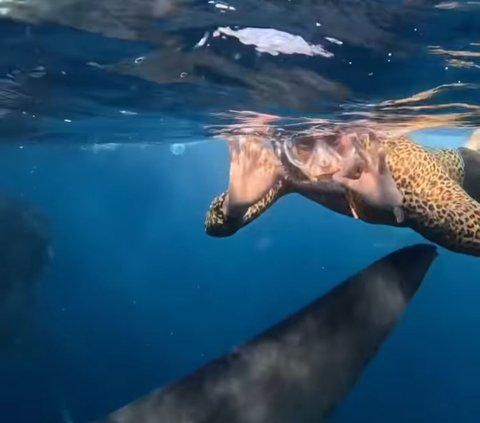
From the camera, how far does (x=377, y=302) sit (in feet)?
21.1

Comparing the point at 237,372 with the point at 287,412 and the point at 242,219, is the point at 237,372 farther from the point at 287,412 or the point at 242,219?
the point at 242,219

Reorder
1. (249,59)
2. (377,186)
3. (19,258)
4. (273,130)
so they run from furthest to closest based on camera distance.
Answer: (19,258) < (273,130) < (249,59) < (377,186)

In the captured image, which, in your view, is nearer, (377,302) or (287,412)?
(287,412)

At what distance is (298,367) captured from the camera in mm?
5785

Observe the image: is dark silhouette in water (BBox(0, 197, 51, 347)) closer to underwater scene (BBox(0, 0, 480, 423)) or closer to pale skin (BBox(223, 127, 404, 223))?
underwater scene (BBox(0, 0, 480, 423))

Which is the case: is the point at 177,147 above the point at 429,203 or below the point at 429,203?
below

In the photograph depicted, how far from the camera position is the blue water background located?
34.8 meters

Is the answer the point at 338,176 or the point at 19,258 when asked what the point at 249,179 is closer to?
the point at 338,176

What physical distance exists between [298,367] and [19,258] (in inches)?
933

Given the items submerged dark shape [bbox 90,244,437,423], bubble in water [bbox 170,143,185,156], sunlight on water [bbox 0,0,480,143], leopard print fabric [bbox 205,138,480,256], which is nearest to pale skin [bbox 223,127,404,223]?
leopard print fabric [bbox 205,138,480,256]

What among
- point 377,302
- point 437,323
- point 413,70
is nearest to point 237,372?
point 377,302

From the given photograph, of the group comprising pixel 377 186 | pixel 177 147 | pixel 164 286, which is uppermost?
pixel 377 186

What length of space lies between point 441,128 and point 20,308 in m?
20.4

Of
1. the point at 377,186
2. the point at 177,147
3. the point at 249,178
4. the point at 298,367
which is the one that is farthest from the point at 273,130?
the point at 177,147
